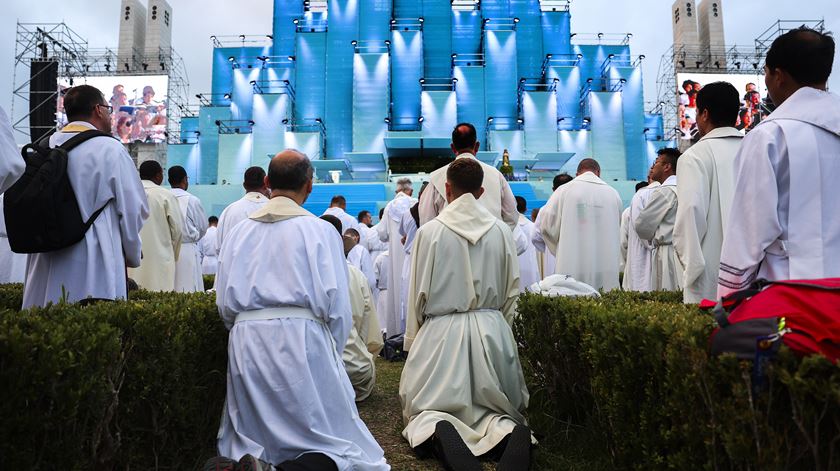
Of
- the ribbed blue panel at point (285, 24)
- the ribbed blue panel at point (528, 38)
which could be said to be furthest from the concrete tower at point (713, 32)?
the ribbed blue panel at point (285, 24)

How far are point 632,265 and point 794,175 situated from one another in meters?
4.82

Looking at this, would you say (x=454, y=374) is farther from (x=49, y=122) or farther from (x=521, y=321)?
(x=49, y=122)

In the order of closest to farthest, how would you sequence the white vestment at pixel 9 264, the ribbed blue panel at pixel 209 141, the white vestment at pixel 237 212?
1. the white vestment at pixel 237 212
2. the white vestment at pixel 9 264
3. the ribbed blue panel at pixel 209 141

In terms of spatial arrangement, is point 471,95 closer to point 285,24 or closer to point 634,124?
point 634,124

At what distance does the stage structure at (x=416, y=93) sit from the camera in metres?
30.0

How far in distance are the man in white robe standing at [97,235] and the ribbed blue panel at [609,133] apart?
28118 mm

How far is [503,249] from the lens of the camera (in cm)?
465

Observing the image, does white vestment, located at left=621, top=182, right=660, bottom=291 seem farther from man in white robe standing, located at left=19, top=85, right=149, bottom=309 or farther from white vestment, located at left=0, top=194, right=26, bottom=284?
white vestment, located at left=0, top=194, right=26, bottom=284

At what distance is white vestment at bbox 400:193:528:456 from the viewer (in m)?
4.30

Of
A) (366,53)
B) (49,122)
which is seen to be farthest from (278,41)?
(49,122)

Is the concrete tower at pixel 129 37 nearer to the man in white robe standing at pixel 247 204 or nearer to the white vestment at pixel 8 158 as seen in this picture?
the man in white robe standing at pixel 247 204

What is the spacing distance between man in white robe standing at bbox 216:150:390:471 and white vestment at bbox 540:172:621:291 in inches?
157

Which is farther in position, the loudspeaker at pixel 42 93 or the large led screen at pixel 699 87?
the large led screen at pixel 699 87

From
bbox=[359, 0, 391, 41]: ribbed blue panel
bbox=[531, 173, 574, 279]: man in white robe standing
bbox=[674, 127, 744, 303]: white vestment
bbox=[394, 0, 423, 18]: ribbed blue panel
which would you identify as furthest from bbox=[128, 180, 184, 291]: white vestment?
bbox=[394, 0, 423, 18]: ribbed blue panel
